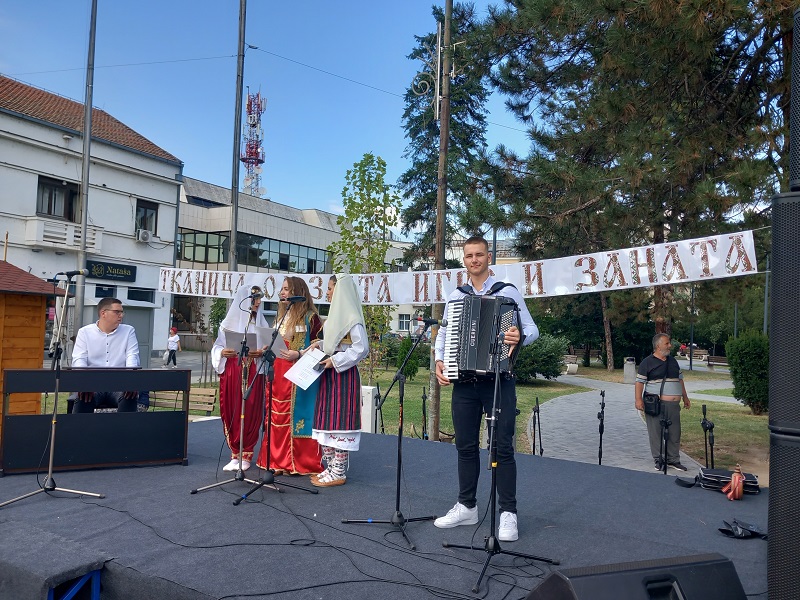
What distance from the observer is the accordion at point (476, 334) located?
392 cm

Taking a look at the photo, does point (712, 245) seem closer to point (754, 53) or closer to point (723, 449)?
point (754, 53)

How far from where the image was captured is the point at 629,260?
6.21 meters

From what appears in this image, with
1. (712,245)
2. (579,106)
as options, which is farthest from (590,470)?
(579,106)

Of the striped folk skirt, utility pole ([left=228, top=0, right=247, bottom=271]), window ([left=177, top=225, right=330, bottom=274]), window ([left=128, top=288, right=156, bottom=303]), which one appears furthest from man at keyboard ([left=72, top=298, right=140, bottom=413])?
window ([left=177, top=225, right=330, bottom=274])

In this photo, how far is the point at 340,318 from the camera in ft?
17.6

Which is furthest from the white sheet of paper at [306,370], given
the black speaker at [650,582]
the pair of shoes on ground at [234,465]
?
the black speaker at [650,582]

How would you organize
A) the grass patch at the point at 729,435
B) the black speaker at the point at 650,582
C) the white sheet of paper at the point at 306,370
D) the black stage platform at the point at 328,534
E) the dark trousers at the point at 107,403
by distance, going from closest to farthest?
the black speaker at the point at 650,582 → the black stage platform at the point at 328,534 → the white sheet of paper at the point at 306,370 → the dark trousers at the point at 107,403 → the grass patch at the point at 729,435

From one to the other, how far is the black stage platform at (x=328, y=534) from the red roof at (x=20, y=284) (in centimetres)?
207

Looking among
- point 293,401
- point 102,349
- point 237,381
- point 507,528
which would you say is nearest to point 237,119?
point 102,349

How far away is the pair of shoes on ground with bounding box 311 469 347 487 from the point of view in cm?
543

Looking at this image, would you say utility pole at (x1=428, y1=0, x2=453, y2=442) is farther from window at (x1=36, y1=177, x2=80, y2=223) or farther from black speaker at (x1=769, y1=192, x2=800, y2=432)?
window at (x1=36, y1=177, x2=80, y2=223)

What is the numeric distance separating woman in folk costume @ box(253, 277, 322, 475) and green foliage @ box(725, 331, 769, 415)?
39.9 ft

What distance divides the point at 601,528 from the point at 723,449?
742 cm

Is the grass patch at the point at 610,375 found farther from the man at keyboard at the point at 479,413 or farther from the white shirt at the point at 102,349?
the man at keyboard at the point at 479,413
